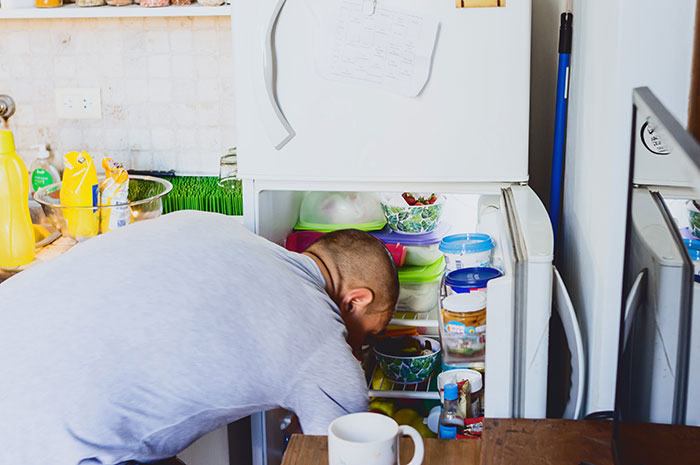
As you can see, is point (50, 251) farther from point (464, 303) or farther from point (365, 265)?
point (464, 303)

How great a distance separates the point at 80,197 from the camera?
1.99 metres

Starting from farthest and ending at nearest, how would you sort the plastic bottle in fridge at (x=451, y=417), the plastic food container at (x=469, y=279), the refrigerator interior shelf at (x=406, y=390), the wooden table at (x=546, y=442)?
the refrigerator interior shelf at (x=406, y=390) → the plastic food container at (x=469, y=279) → the plastic bottle in fridge at (x=451, y=417) → the wooden table at (x=546, y=442)

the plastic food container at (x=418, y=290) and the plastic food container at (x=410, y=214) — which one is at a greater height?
the plastic food container at (x=410, y=214)

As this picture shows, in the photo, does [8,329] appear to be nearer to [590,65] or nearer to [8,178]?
[8,178]

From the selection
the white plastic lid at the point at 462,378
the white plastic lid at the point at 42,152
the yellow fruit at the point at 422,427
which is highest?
the white plastic lid at the point at 42,152

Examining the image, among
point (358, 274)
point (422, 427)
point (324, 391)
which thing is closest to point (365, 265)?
point (358, 274)

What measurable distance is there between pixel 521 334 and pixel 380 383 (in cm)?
85

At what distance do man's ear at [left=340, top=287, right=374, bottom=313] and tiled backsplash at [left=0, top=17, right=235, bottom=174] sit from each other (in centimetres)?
102

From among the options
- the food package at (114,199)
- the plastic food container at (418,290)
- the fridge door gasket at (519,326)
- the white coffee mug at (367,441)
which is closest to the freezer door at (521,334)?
the fridge door gasket at (519,326)

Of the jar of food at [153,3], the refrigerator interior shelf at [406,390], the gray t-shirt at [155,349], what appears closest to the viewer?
the gray t-shirt at [155,349]

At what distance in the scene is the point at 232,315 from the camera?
1.31m

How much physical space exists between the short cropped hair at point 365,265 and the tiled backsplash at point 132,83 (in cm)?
98

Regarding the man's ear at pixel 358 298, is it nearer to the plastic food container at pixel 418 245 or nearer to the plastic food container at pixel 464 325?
the plastic food container at pixel 464 325

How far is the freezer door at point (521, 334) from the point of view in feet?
3.68
